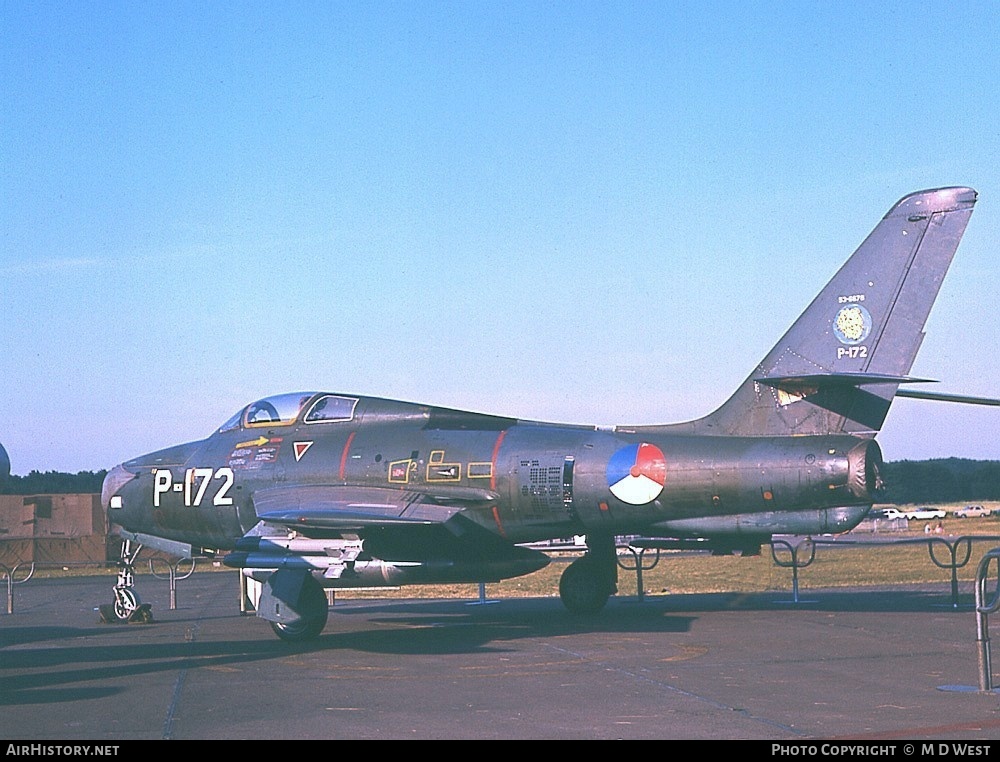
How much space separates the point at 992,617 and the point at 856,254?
5.58 metres

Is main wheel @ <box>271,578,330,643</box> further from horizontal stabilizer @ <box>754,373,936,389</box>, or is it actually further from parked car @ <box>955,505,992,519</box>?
parked car @ <box>955,505,992,519</box>

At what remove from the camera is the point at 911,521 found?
67.6m

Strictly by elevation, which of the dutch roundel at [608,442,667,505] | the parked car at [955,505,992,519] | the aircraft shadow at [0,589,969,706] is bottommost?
the parked car at [955,505,992,519]

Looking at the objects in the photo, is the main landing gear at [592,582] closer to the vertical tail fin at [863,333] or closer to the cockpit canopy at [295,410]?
the vertical tail fin at [863,333]

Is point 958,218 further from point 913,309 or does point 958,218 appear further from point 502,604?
point 502,604

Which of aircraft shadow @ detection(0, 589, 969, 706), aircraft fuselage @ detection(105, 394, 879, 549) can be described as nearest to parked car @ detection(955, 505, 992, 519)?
aircraft shadow @ detection(0, 589, 969, 706)

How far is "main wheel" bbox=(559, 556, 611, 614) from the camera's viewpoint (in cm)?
1838

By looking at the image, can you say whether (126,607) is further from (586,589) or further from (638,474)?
(638,474)

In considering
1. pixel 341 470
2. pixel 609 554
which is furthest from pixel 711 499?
pixel 341 470

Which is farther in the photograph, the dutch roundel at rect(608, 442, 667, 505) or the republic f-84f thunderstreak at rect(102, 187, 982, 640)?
the dutch roundel at rect(608, 442, 667, 505)

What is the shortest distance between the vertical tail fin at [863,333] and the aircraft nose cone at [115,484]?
9.21m

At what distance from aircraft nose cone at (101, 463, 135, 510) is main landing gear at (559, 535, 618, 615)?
23.2 ft

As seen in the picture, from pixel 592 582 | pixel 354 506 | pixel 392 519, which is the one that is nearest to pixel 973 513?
pixel 592 582

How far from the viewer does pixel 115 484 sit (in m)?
18.9
